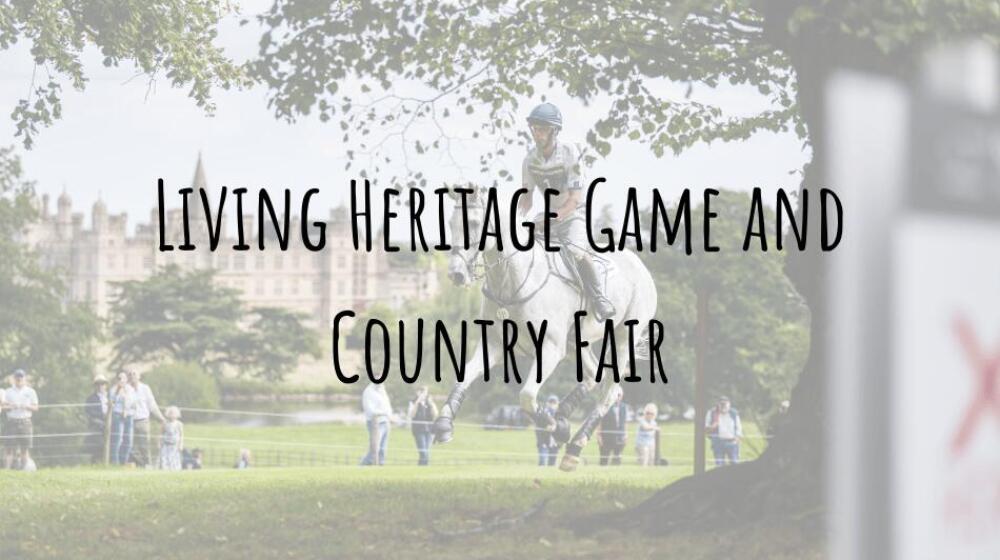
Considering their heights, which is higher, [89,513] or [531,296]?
[531,296]

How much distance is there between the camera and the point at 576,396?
10.9 meters

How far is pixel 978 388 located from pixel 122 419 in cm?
1734

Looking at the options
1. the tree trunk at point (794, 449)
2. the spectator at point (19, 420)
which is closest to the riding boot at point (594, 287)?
the tree trunk at point (794, 449)

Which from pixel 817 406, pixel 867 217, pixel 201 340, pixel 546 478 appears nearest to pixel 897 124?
pixel 867 217

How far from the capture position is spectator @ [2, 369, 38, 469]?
53.8 feet

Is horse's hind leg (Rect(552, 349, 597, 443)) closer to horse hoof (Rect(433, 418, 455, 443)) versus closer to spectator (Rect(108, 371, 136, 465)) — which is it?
horse hoof (Rect(433, 418, 455, 443))

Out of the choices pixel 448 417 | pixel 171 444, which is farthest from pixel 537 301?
pixel 171 444

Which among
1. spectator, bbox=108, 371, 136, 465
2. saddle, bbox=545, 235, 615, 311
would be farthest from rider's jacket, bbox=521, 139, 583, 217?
spectator, bbox=108, 371, 136, 465

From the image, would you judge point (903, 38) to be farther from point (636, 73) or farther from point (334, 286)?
point (334, 286)

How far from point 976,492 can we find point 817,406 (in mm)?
11299

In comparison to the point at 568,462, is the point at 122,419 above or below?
below

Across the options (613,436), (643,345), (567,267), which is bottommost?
(613,436)

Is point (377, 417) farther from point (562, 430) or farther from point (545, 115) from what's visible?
point (545, 115)

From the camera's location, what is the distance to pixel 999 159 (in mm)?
431
